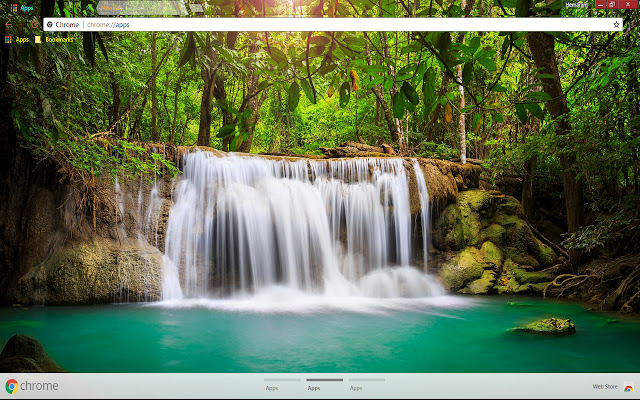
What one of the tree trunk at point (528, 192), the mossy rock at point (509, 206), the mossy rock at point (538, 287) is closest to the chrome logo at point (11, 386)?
the mossy rock at point (538, 287)

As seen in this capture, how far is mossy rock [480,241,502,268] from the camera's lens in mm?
7879

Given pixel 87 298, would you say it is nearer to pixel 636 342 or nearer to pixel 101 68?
pixel 101 68

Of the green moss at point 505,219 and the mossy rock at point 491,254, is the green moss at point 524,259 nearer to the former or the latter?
the mossy rock at point 491,254

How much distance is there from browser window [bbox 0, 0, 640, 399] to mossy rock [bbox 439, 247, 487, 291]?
4cm

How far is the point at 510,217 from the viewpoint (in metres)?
8.73

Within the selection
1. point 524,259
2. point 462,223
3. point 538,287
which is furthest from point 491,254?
point 538,287

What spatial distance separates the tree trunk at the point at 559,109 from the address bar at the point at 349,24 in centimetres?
405

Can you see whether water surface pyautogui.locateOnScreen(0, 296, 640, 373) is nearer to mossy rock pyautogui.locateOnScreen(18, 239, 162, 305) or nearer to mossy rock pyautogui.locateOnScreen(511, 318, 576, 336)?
mossy rock pyautogui.locateOnScreen(511, 318, 576, 336)

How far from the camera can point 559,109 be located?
228 inches

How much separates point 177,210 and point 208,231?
26.5 inches

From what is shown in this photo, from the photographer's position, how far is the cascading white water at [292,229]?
6.94 meters

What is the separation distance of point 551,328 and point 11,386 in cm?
485

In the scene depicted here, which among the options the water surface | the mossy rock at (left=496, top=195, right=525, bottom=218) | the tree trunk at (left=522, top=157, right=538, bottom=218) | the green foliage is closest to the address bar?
the water surface

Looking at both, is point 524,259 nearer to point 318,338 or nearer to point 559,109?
point 559,109
